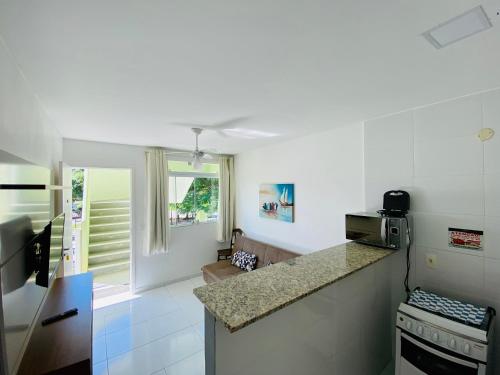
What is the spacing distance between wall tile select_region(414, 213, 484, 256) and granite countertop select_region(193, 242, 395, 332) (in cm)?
45

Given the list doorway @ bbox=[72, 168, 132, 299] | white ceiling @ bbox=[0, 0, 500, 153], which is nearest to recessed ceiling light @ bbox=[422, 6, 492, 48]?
white ceiling @ bbox=[0, 0, 500, 153]

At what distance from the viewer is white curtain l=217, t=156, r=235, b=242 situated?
179 inches

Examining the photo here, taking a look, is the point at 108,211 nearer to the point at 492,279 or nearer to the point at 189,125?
the point at 189,125

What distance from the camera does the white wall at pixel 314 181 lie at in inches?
102

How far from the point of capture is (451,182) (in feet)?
5.96

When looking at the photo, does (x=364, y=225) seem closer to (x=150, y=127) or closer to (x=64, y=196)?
(x=150, y=127)

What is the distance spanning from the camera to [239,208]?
466cm

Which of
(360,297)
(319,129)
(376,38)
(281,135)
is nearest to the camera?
(376,38)

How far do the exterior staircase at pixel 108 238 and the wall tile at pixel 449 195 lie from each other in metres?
5.26

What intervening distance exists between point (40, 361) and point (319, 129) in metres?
3.16

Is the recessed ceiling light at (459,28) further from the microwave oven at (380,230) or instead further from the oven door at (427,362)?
the oven door at (427,362)

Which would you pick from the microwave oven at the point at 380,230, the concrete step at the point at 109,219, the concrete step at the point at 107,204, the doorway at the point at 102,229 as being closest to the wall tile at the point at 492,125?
the microwave oven at the point at 380,230

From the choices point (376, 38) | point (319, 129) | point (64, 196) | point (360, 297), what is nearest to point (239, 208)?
point (319, 129)

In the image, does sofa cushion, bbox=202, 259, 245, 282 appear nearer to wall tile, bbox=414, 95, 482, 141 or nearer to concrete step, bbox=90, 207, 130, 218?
concrete step, bbox=90, 207, 130, 218
